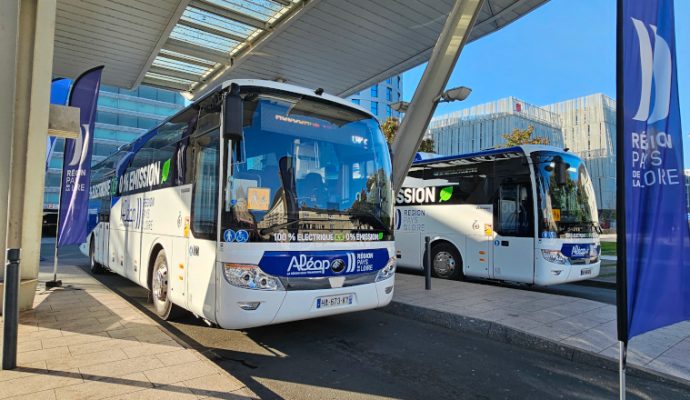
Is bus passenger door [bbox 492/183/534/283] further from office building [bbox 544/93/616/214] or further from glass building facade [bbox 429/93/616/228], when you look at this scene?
office building [bbox 544/93/616/214]

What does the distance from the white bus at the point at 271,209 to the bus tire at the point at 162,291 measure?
0.05ft

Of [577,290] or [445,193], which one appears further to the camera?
[445,193]

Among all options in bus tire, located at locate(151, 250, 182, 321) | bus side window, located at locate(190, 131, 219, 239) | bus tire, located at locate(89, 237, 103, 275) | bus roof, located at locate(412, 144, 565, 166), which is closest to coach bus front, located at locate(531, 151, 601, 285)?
bus roof, located at locate(412, 144, 565, 166)

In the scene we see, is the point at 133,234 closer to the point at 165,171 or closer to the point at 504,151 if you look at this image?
the point at 165,171

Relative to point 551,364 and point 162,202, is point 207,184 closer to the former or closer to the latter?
point 162,202

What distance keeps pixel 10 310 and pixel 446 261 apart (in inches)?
352

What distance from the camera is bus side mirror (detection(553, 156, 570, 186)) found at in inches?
357

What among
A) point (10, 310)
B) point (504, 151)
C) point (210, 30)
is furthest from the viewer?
point (504, 151)

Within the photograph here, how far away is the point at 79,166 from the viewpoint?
318 inches

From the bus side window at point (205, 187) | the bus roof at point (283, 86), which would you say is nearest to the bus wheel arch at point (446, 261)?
the bus roof at point (283, 86)

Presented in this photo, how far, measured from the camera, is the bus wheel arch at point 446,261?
10.5 m

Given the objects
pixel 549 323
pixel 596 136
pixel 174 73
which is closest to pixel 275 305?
pixel 549 323

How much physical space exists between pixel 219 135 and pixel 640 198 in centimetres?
406

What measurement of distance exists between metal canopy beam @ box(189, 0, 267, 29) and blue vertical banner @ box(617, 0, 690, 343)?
7451 millimetres
